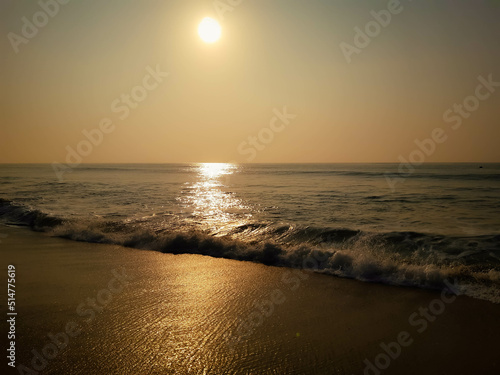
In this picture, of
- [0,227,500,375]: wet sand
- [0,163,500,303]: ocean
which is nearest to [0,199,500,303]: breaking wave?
[0,163,500,303]: ocean

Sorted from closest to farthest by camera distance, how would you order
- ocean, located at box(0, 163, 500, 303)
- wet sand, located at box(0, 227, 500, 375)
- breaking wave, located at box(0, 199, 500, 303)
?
wet sand, located at box(0, 227, 500, 375) → breaking wave, located at box(0, 199, 500, 303) → ocean, located at box(0, 163, 500, 303)

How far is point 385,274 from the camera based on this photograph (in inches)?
304

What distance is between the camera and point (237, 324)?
5.16 metres

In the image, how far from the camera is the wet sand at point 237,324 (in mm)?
4109

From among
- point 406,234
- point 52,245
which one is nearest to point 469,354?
point 406,234

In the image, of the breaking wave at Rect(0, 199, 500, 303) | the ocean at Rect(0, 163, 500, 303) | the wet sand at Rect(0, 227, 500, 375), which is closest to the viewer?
the wet sand at Rect(0, 227, 500, 375)

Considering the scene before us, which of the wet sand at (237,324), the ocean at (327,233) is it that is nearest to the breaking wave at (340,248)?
the ocean at (327,233)

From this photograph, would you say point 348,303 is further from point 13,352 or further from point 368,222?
point 368,222

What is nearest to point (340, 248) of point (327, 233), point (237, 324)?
point (327, 233)

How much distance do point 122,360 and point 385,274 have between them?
6.19 meters

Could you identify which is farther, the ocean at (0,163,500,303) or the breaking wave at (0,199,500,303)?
the ocean at (0,163,500,303)

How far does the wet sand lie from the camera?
4.11m

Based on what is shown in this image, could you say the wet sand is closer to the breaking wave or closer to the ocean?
the breaking wave

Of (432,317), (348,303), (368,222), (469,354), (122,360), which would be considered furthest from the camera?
(368,222)
